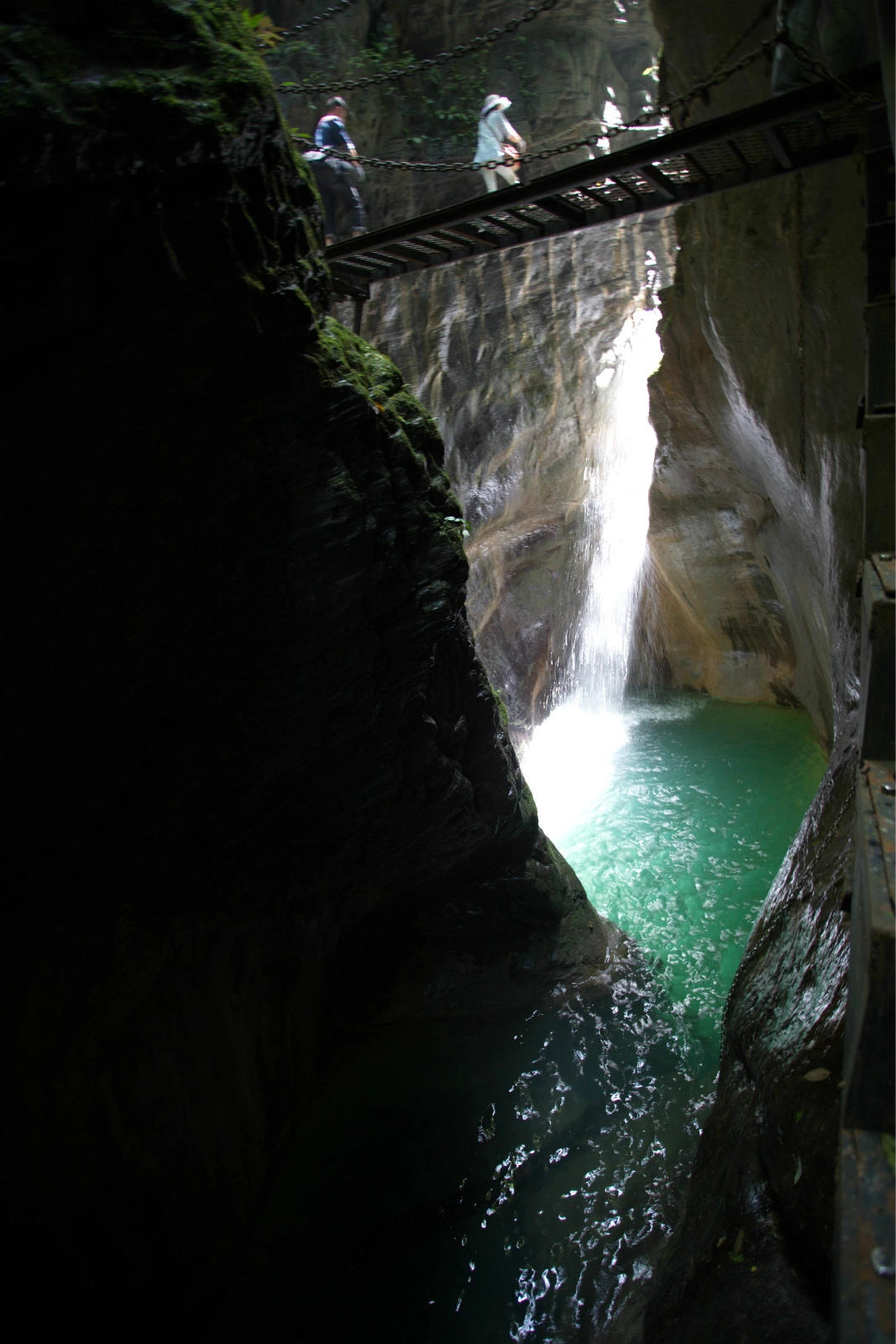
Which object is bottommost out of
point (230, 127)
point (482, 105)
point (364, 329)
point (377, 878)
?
point (377, 878)

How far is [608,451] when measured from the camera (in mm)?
14664

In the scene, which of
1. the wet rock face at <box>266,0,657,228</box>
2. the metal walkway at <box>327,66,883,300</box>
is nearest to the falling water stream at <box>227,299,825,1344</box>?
the metal walkway at <box>327,66,883,300</box>

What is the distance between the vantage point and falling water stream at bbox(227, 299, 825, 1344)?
14.1 ft

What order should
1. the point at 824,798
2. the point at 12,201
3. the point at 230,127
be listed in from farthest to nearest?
the point at 824,798
the point at 230,127
the point at 12,201

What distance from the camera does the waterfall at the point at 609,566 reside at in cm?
1341

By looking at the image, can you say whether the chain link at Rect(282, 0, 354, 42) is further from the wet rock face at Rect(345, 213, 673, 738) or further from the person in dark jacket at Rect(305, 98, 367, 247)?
the wet rock face at Rect(345, 213, 673, 738)

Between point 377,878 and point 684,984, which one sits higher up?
→ point 377,878

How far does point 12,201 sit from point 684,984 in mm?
6955

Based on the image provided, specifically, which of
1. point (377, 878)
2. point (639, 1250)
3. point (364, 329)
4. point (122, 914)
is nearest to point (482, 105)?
point (364, 329)

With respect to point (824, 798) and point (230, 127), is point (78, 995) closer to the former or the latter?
point (230, 127)

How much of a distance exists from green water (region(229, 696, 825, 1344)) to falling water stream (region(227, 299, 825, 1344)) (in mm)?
12

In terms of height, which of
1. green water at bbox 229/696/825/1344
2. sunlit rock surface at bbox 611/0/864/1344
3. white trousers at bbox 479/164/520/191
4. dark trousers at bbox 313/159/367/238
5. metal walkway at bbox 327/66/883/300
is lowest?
green water at bbox 229/696/825/1344

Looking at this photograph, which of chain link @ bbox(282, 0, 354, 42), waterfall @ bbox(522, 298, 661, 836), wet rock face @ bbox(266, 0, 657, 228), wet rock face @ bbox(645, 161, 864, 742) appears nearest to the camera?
wet rock face @ bbox(645, 161, 864, 742)

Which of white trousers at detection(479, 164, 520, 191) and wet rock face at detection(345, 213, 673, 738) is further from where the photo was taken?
wet rock face at detection(345, 213, 673, 738)
